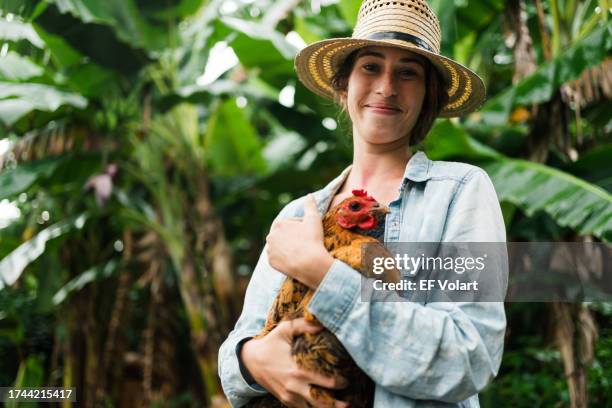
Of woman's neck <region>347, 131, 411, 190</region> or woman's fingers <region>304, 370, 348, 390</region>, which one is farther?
woman's neck <region>347, 131, 411, 190</region>

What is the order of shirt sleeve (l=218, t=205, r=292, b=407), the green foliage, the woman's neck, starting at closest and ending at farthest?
shirt sleeve (l=218, t=205, r=292, b=407) < the woman's neck < the green foliage

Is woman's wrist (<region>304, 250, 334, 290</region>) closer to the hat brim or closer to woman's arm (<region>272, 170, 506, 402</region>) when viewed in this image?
woman's arm (<region>272, 170, 506, 402</region>)

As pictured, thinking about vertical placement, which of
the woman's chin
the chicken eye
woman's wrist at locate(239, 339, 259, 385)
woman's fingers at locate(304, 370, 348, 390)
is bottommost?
woman's fingers at locate(304, 370, 348, 390)

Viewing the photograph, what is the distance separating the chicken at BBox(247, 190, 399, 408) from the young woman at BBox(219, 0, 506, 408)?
0.02 m

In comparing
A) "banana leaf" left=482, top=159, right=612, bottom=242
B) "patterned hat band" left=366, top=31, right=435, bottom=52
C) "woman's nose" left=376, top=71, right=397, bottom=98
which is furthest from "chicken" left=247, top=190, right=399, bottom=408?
"banana leaf" left=482, top=159, right=612, bottom=242

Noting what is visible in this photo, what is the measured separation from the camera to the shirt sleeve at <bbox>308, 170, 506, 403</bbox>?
3.69ft

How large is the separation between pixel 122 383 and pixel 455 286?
4.85m

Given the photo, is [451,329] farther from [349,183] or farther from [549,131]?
[549,131]

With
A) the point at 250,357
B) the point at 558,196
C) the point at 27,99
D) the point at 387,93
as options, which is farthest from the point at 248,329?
the point at 27,99

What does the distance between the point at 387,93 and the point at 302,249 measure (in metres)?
0.39

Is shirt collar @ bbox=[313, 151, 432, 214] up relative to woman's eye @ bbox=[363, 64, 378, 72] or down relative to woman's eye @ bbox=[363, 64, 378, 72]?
down

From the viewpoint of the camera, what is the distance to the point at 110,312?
4855 mm

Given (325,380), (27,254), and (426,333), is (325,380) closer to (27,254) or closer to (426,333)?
(426,333)

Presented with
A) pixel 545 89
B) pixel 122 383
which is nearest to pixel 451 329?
pixel 545 89
